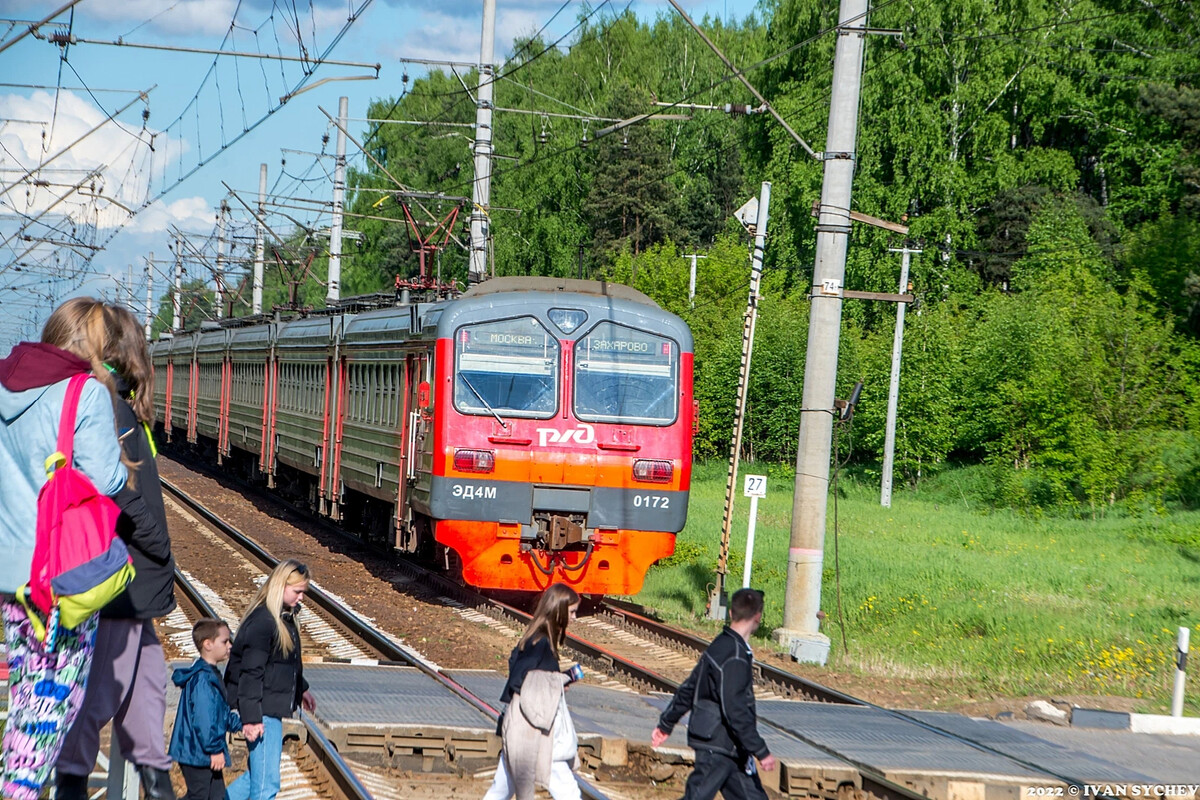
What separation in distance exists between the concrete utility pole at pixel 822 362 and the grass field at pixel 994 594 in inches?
28.7

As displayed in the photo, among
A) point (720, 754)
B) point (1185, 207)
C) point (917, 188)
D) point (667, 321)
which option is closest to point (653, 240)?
point (917, 188)

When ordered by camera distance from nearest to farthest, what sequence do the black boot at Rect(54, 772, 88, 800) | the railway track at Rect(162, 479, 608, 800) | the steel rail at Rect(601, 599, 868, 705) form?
the black boot at Rect(54, 772, 88, 800) < the railway track at Rect(162, 479, 608, 800) < the steel rail at Rect(601, 599, 868, 705)

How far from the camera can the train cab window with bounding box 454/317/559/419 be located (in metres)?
13.2

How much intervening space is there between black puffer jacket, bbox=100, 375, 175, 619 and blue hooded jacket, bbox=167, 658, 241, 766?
3.33 feet

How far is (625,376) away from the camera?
13562 mm

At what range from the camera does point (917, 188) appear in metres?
43.2

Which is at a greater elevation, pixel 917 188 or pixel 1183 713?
pixel 917 188

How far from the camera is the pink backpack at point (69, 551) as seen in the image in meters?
3.94

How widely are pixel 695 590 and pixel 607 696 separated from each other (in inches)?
281

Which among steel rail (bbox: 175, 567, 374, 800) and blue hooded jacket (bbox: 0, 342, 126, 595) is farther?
steel rail (bbox: 175, 567, 374, 800)

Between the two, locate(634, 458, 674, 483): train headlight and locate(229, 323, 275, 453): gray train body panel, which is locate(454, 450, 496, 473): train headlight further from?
locate(229, 323, 275, 453): gray train body panel

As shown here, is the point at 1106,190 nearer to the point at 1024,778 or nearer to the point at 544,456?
the point at 544,456

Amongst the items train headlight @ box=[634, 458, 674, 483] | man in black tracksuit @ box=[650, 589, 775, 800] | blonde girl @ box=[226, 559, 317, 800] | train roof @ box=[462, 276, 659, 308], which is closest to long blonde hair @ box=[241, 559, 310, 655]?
blonde girl @ box=[226, 559, 317, 800]

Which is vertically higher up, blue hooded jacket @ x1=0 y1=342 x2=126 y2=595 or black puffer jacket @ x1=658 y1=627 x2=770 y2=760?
blue hooded jacket @ x1=0 y1=342 x2=126 y2=595
